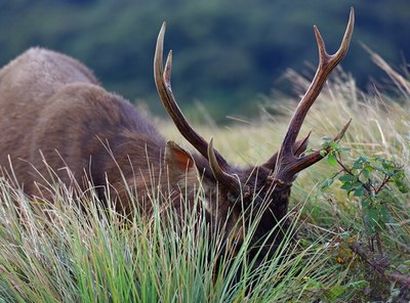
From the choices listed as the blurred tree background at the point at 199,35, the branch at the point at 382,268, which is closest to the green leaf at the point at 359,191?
the branch at the point at 382,268

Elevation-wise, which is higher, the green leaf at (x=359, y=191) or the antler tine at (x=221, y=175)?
the antler tine at (x=221, y=175)

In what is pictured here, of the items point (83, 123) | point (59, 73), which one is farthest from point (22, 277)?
point (59, 73)

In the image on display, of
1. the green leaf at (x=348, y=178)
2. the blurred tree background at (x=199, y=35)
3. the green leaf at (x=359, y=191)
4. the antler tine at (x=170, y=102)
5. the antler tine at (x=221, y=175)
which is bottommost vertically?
the blurred tree background at (x=199, y=35)

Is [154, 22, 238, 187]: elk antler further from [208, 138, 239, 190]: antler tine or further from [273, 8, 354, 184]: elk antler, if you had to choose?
[273, 8, 354, 184]: elk antler

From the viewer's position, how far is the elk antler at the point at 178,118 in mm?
5031

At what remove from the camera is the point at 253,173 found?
5211mm

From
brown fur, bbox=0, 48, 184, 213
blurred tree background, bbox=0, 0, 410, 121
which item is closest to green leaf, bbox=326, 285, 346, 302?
brown fur, bbox=0, 48, 184, 213

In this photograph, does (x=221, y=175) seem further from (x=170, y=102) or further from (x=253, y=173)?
(x=170, y=102)

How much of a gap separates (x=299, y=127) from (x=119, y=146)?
3.67ft

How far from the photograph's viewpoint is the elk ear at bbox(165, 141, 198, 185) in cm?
530

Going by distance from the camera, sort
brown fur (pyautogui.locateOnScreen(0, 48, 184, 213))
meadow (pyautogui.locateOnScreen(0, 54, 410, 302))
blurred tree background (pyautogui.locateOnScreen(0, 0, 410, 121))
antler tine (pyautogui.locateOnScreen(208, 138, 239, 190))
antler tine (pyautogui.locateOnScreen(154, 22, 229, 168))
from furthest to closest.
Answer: blurred tree background (pyautogui.locateOnScreen(0, 0, 410, 121)) < brown fur (pyautogui.locateOnScreen(0, 48, 184, 213)) < antler tine (pyautogui.locateOnScreen(154, 22, 229, 168)) < antler tine (pyautogui.locateOnScreen(208, 138, 239, 190)) < meadow (pyautogui.locateOnScreen(0, 54, 410, 302))

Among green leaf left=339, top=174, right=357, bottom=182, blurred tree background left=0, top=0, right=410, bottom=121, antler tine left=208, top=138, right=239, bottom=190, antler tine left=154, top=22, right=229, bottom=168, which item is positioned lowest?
blurred tree background left=0, top=0, right=410, bottom=121

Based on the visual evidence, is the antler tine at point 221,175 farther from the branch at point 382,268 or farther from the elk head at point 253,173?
the branch at point 382,268

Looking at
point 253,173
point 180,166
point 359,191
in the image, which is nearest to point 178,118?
point 180,166
